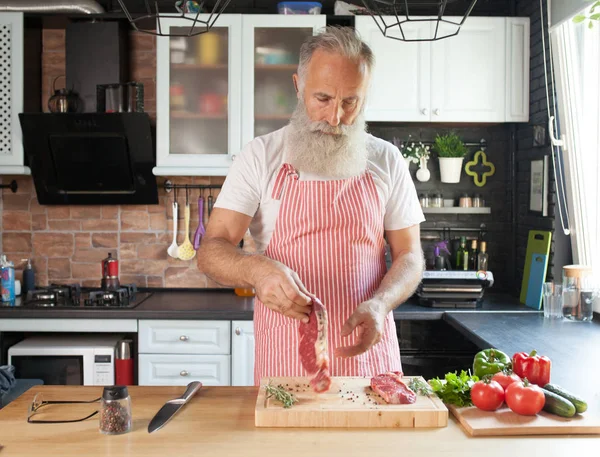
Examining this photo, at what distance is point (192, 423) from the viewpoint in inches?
66.5

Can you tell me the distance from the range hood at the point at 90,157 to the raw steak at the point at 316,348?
2277 mm

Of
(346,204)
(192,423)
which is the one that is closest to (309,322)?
(192,423)

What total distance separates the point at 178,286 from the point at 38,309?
0.91 metres

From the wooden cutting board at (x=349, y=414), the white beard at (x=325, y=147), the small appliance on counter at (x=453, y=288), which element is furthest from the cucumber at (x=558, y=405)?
the small appliance on counter at (x=453, y=288)

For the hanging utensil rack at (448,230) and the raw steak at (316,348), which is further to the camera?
the hanging utensil rack at (448,230)

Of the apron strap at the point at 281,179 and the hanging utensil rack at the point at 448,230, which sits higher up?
the apron strap at the point at 281,179

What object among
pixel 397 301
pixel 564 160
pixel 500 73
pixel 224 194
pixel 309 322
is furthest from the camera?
pixel 500 73

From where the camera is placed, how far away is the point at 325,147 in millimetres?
2275

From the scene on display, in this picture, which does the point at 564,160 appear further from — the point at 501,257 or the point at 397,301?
the point at 397,301

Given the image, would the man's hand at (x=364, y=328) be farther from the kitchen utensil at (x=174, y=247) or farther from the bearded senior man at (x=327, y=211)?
the kitchen utensil at (x=174, y=247)

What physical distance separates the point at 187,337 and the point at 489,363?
1979mm

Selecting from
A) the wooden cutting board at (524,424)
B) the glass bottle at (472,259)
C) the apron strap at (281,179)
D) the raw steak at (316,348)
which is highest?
the apron strap at (281,179)

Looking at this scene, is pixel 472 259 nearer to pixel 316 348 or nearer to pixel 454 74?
pixel 454 74

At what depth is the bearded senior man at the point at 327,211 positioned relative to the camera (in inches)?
86.2
